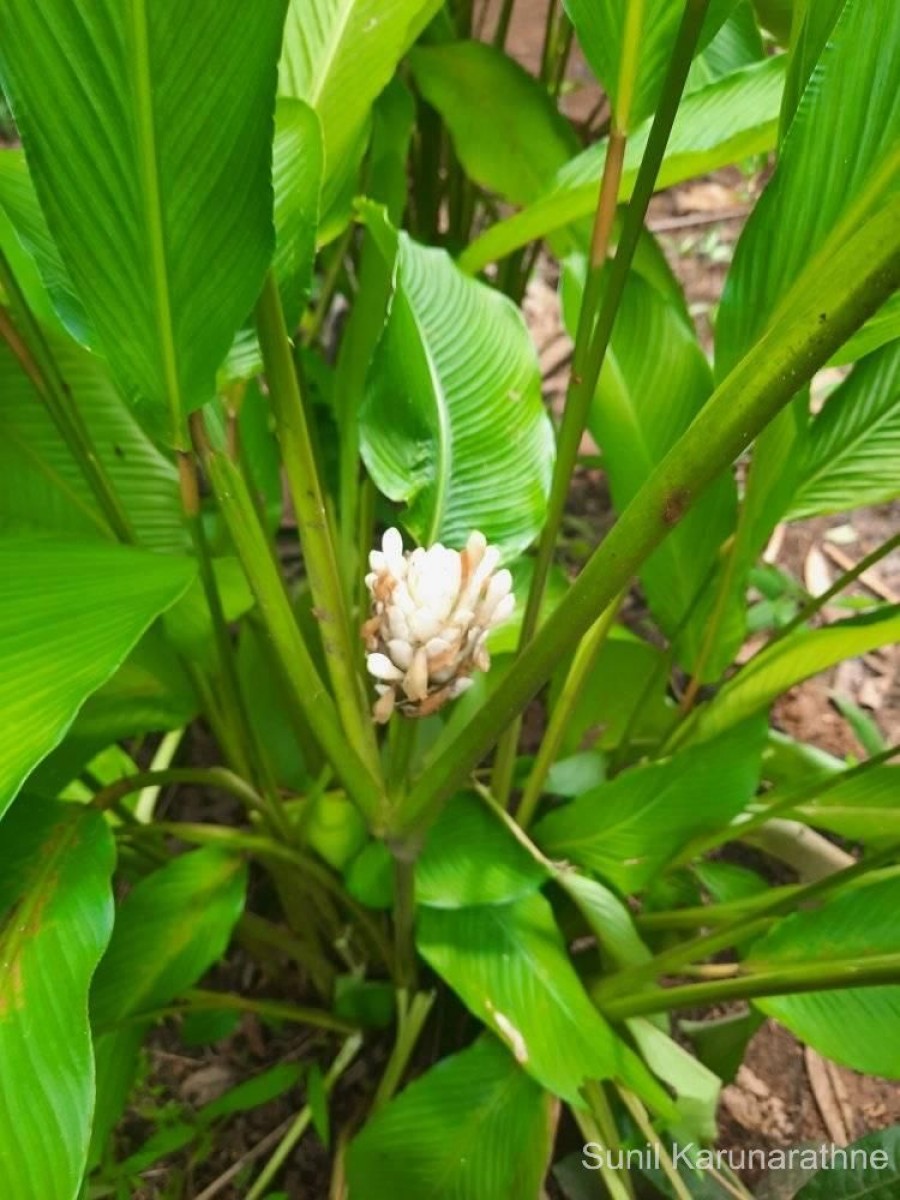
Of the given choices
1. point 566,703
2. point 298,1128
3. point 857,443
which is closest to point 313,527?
point 566,703

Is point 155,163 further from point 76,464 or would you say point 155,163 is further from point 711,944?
point 711,944

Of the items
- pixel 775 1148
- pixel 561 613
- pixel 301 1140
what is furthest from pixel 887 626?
pixel 301 1140

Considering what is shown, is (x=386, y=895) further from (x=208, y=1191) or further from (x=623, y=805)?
(x=208, y=1191)

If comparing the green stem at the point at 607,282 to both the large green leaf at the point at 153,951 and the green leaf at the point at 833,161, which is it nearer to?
the green leaf at the point at 833,161

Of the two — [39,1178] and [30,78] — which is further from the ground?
Result: [30,78]

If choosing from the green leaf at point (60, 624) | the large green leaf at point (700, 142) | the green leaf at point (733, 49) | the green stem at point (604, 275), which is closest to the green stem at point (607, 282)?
the green stem at point (604, 275)

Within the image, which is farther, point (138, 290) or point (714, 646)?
point (714, 646)
